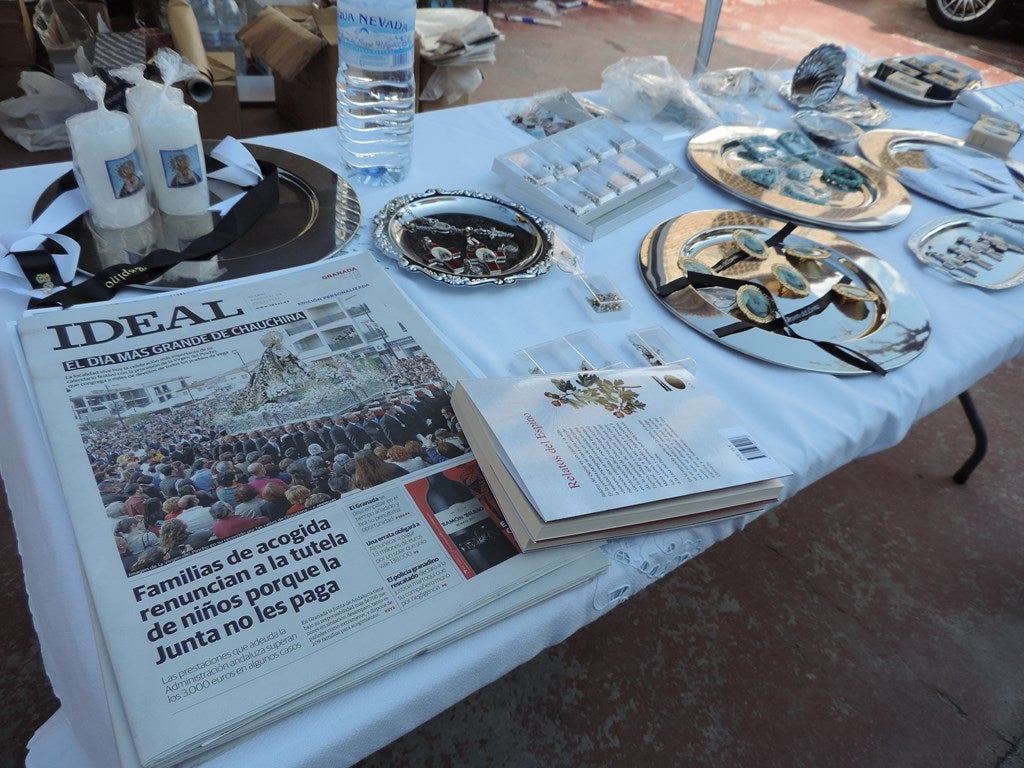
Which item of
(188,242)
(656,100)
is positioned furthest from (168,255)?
(656,100)

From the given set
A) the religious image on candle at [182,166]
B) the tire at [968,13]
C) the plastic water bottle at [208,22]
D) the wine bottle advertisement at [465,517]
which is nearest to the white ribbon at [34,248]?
the religious image on candle at [182,166]

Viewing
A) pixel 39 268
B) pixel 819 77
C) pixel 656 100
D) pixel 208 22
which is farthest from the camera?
pixel 208 22

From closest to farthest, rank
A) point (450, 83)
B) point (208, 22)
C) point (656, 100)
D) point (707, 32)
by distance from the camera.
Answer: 1. point (656, 100)
2. point (707, 32)
3. point (450, 83)
4. point (208, 22)

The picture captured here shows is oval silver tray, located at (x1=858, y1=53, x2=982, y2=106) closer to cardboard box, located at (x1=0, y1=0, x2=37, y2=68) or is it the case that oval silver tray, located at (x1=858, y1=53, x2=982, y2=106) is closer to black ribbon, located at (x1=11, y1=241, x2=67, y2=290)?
black ribbon, located at (x1=11, y1=241, x2=67, y2=290)

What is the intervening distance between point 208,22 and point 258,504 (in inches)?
100

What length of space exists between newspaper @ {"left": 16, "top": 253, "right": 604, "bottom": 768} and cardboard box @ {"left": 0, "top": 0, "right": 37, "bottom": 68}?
2139 mm

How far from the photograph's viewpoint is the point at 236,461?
19.0 inches

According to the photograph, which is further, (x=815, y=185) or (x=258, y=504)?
(x=815, y=185)

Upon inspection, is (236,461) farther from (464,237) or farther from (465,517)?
(464,237)

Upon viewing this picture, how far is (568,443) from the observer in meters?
0.50

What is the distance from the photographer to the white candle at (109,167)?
0.60 metres

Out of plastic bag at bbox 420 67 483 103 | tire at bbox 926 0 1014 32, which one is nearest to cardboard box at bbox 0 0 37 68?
plastic bag at bbox 420 67 483 103

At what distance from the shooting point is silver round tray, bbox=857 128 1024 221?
100 centimetres

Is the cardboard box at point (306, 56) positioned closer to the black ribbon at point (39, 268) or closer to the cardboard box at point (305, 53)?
the cardboard box at point (305, 53)
